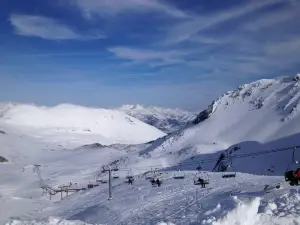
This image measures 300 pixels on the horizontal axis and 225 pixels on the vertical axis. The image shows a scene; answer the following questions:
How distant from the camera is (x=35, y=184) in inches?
3420

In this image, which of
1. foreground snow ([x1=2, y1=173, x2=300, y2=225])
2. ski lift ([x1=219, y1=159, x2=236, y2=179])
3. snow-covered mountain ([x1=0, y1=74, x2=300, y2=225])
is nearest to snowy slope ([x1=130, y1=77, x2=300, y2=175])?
snow-covered mountain ([x1=0, y1=74, x2=300, y2=225])

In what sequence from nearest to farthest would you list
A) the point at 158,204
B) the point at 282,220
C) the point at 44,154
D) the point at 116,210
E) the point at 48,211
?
the point at 282,220 → the point at 158,204 → the point at 116,210 → the point at 48,211 → the point at 44,154

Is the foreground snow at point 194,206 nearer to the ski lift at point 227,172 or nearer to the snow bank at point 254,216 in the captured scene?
the snow bank at point 254,216

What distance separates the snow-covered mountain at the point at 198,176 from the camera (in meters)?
16.9

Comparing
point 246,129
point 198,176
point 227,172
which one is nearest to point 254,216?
point 198,176

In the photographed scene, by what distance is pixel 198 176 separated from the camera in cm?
3456

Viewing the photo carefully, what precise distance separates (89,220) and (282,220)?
53.4 feet

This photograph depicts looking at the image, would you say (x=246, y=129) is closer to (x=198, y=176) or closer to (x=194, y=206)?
(x=198, y=176)

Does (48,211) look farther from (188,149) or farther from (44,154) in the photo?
(44,154)

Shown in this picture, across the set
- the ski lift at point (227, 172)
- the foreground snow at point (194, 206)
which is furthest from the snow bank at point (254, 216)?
the ski lift at point (227, 172)

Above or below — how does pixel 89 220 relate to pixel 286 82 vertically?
below

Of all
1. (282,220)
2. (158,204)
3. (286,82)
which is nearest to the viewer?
(282,220)

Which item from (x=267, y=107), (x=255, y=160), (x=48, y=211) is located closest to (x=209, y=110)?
(x=267, y=107)

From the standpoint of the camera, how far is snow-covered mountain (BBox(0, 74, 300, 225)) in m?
16.9
